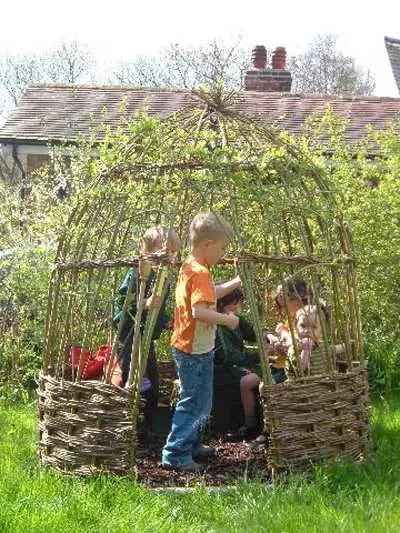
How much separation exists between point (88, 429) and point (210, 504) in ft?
2.99

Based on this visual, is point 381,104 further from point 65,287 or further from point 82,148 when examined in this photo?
point 65,287

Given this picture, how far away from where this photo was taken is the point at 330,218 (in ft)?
17.9

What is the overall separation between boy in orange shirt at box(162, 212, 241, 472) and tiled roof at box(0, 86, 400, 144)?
10902mm

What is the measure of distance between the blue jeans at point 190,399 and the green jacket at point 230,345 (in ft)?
3.35

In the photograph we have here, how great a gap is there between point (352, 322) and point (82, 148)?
152 inches

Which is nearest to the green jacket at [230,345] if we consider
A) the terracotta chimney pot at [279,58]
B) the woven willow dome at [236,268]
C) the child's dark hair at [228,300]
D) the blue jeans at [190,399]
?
the child's dark hair at [228,300]

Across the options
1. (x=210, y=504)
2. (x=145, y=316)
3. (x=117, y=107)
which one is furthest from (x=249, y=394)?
(x=117, y=107)

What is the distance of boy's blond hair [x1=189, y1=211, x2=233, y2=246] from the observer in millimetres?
5035

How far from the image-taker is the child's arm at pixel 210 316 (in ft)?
16.3

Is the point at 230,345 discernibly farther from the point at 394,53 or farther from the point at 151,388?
the point at 394,53

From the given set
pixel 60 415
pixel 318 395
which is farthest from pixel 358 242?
pixel 60 415

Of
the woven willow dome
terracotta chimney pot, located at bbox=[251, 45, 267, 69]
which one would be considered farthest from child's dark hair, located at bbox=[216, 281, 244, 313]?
terracotta chimney pot, located at bbox=[251, 45, 267, 69]

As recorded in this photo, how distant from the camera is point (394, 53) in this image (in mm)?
22109

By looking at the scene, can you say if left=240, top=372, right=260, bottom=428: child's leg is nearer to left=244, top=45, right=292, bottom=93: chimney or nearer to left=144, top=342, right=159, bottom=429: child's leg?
left=144, top=342, right=159, bottom=429: child's leg
